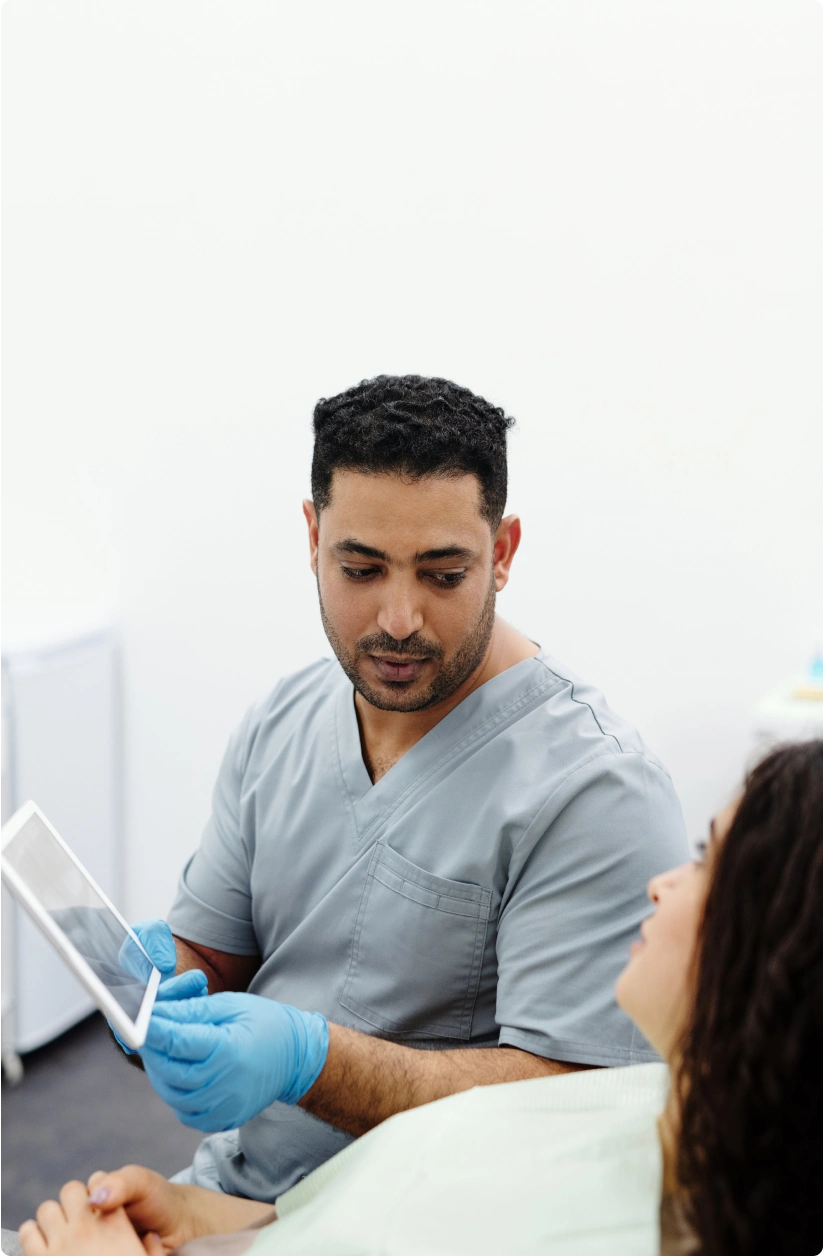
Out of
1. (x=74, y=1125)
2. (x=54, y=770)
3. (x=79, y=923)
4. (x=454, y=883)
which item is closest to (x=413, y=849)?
(x=454, y=883)

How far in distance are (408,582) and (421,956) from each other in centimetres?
37

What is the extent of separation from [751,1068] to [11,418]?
244 cm

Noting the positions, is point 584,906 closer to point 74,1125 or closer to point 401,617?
point 401,617

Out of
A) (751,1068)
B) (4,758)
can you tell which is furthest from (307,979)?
(4,758)

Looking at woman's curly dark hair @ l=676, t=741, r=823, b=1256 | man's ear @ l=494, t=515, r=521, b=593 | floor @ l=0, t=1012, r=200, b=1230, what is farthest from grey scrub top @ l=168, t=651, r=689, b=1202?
floor @ l=0, t=1012, r=200, b=1230

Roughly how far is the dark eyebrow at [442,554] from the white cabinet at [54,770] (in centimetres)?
138

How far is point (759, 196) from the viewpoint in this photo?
2.16 metres

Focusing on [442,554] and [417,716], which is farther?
[417,716]

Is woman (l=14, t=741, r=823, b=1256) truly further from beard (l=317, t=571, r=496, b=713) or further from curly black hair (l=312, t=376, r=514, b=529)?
curly black hair (l=312, t=376, r=514, b=529)

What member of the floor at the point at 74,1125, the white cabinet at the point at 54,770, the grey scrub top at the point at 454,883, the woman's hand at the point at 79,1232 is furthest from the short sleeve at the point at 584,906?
the white cabinet at the point at 54,770

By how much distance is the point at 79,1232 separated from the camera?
0.88 m

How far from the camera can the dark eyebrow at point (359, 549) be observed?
1.16 m

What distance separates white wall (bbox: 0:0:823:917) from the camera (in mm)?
2191

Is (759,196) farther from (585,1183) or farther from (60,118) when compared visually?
(585,1183)
